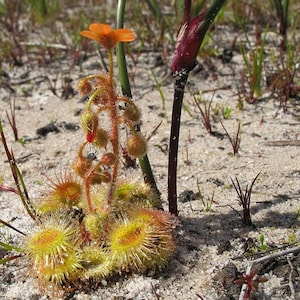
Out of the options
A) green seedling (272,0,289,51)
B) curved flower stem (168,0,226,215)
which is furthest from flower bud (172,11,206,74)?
green seedling (272,0,289,51)

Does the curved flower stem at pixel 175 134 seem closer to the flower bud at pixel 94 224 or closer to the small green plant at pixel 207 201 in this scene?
the small green plant at pixel 207 201

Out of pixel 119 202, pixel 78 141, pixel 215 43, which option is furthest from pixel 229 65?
pixel 119 202

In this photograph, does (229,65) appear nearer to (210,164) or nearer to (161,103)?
(161,103)

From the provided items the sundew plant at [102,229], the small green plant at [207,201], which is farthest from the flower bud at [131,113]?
the small green plant at [207,201]

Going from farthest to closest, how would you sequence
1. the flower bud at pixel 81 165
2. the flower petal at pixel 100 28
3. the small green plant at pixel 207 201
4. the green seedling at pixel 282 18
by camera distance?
1. the green seedling at pixel 282 18
2. the small green plant at pixel 207 201
3. the flower bud at pixel 81 165
4. the flower petal at pixel 100 28

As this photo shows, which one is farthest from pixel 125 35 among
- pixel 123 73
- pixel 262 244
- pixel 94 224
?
pixel 262 244

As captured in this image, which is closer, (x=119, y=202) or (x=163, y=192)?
(x=119, y=202)
